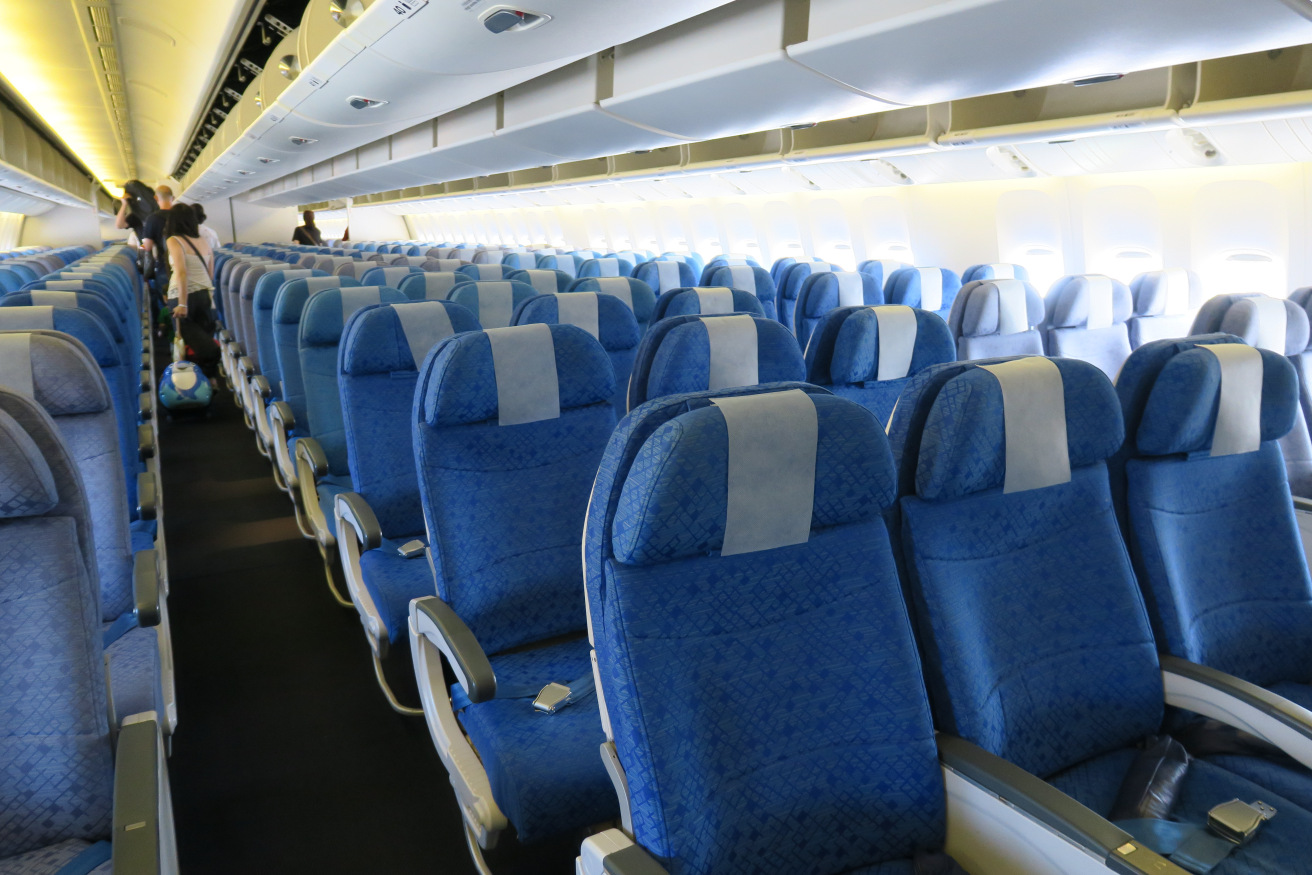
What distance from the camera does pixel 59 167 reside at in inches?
688

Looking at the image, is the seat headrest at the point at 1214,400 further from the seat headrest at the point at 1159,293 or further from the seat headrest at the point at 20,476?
the seat headrest at the point at 1159,293

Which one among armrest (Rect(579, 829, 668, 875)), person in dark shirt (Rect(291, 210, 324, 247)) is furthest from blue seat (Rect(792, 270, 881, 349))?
person in dark shirt (Rect(291, 210, 324, 247))

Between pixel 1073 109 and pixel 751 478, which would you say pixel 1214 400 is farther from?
pixel 1073 109

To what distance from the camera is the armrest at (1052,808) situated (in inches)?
52.5

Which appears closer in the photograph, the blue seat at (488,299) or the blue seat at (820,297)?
the blue seat at (488,299)

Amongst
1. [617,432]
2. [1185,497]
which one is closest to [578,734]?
[617,432]

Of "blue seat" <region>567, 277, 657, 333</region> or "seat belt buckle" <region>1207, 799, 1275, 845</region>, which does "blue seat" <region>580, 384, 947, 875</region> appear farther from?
"blue seat" <region>567, 277, 657, 333</region>

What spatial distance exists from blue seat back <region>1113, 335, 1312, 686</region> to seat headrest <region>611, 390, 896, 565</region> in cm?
96

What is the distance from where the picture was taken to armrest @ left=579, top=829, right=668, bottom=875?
4.22 feet

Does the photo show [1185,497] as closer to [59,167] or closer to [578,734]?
[578,734]

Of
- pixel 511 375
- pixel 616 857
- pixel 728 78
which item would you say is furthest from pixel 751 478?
pixel 728 78

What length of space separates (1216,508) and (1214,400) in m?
0.28

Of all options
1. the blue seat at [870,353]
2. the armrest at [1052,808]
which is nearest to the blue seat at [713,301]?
the blue seat at [870,353]

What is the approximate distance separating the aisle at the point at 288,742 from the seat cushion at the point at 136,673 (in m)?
0.50
